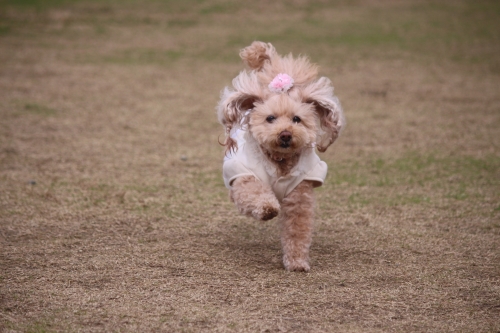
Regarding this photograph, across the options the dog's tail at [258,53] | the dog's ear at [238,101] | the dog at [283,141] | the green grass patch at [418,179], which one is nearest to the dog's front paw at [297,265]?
the dog at [283,141]

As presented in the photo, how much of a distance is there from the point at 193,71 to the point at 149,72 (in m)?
0.62

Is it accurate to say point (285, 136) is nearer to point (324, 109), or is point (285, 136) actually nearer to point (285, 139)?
point (285, 139)

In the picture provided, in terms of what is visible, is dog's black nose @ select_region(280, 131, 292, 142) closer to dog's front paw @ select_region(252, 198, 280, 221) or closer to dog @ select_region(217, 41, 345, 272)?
dog @ select_region(217, 41, 345, 272)

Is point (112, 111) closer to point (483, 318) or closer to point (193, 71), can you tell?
point (193, 71)

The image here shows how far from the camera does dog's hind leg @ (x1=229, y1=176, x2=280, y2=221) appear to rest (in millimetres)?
3289

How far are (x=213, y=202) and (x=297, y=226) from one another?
1.18m

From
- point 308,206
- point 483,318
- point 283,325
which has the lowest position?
point 283,325

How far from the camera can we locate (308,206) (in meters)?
3.56

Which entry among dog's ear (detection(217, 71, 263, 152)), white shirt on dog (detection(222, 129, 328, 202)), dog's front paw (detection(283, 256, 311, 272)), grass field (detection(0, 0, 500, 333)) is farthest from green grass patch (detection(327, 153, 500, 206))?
dog's ear (detection(217, 71, 263, 152))

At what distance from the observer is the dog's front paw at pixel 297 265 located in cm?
342

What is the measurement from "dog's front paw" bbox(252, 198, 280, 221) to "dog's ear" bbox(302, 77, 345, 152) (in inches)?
18.6

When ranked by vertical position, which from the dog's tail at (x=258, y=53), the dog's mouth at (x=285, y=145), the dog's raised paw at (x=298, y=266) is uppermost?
the dog's tail at (x=258, y=53)

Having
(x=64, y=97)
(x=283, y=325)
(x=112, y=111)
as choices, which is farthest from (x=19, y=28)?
(x=283, y=325)

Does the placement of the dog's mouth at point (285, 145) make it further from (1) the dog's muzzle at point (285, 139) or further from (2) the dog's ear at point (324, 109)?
(2) the dog's ear at point (324, 109)
